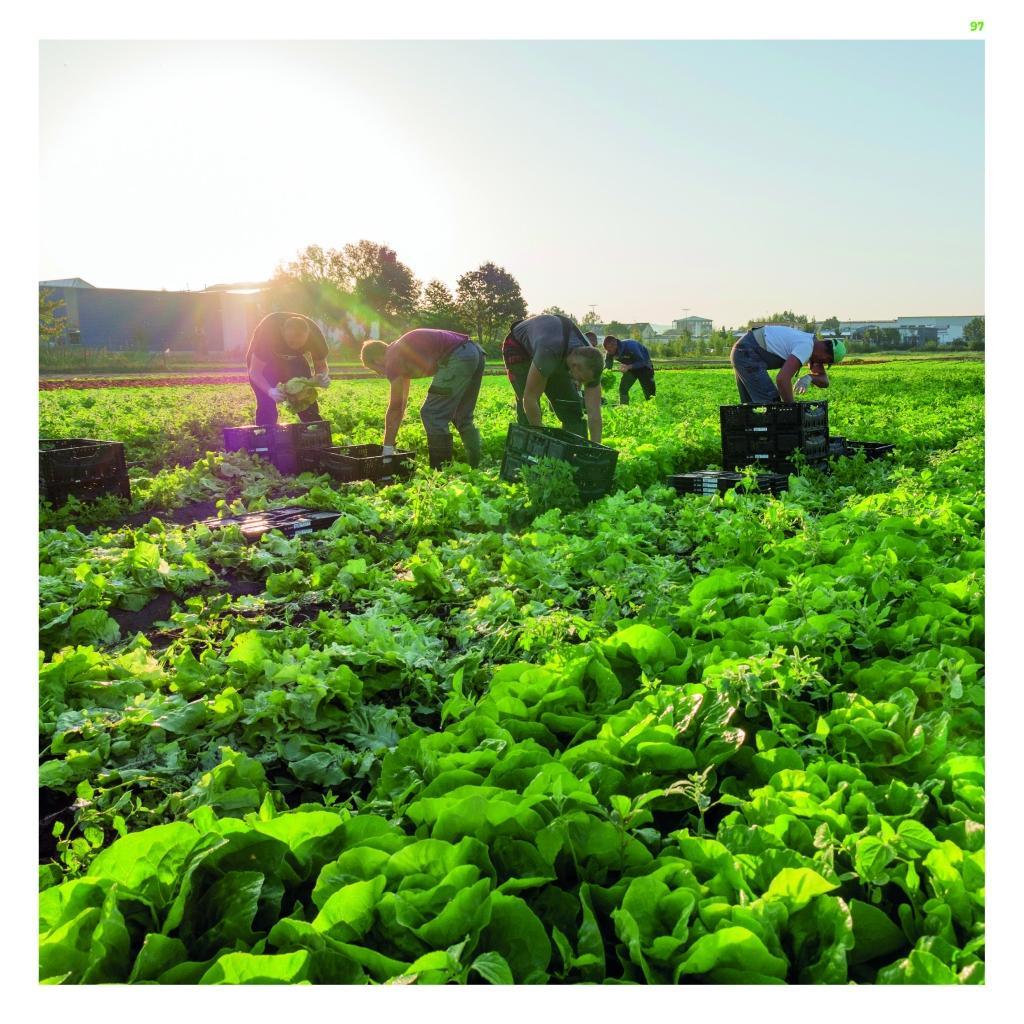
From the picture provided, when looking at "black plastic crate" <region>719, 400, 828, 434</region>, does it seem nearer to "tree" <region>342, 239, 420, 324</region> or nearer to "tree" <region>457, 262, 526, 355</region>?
"tree" <region>457, 262, 526, 355</region>

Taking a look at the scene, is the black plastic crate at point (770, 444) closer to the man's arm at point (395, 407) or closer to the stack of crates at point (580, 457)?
the stack of crates at point (580, 457)

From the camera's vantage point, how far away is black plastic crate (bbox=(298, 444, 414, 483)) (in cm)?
645

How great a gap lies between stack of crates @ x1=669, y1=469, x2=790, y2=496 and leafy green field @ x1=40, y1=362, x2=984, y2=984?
1386mm

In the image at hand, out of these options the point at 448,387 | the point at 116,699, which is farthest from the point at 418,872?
the point at 448,387

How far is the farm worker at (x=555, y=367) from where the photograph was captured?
250 inches

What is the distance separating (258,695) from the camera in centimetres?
264

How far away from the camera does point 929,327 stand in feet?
17.4

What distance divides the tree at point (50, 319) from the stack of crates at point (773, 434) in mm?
4674

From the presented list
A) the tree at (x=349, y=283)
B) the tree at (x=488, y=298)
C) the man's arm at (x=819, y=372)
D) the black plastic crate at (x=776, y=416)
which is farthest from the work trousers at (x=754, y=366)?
the tree at (x=349, y=283)

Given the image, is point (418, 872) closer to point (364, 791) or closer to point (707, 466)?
point (364, 791)

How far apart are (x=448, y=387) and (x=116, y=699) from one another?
443 centimetres

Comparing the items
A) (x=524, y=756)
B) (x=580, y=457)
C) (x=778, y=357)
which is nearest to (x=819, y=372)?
(x=778, y=357)

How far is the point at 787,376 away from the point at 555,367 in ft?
6.57

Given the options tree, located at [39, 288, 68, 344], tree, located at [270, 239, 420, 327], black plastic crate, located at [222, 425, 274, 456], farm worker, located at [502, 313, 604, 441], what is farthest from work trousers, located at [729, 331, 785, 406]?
tree, located at [39, 288, 68, 344]
